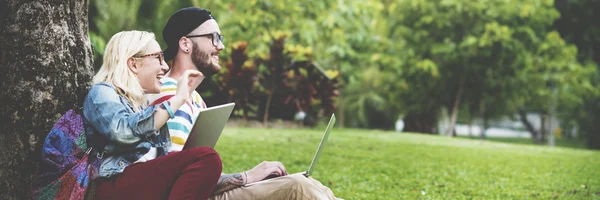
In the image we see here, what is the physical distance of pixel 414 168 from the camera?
973 cm

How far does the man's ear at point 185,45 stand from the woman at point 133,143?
586 millimetres

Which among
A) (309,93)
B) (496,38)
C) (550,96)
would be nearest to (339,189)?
(309,93)

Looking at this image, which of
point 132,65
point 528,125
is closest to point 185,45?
point 132,65

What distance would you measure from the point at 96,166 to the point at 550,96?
26.0 m

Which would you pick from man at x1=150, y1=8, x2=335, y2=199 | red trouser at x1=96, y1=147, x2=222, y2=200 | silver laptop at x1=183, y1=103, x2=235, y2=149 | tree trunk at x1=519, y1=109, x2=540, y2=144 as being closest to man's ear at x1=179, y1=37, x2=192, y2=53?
man at x1=150, y1=8, x2=335, y2=199

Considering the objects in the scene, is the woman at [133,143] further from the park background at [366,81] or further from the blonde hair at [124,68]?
the park background at [366,81]

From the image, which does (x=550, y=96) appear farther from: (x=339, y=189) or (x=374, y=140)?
(x=339, y=189)

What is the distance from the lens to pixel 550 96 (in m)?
26.6

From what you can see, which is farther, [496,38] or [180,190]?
[496,38]

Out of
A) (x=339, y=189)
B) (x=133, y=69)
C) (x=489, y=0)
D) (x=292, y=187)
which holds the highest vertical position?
(x=489, y=0)


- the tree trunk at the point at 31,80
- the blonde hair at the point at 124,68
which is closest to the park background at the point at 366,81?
the tree trunk at the point at 31,80

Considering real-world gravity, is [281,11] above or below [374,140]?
above

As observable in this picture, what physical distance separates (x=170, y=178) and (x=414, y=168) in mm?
7193

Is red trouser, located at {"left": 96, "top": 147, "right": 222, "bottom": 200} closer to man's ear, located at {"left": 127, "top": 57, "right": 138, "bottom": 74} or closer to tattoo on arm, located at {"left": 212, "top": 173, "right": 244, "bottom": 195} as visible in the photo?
tattoo on arm, located at {"left": 212, "top": 173, "right": 244, "bottom": 195}
